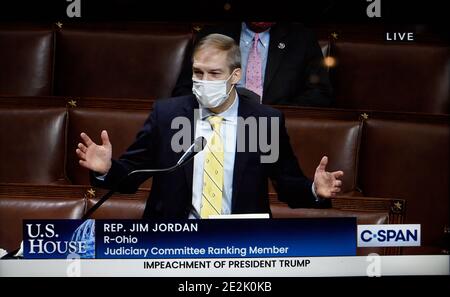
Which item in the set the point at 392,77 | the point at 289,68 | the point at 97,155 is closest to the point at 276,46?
the point at 289,68

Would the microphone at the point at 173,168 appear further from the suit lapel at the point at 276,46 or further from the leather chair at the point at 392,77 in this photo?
the leather chair at the point at 392,77

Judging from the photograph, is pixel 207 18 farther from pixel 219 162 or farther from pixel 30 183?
pixel 30 183

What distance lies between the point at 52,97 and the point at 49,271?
0.45 m

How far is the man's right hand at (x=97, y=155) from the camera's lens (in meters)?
1.72

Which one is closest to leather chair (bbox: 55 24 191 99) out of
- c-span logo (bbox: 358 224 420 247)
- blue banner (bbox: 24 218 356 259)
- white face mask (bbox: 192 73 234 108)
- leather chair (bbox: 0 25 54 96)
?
leather chair (bbox: 0 25 54 96)

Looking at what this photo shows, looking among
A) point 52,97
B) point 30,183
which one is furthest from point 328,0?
point 30,183

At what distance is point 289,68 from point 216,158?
299mm

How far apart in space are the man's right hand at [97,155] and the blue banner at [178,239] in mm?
131

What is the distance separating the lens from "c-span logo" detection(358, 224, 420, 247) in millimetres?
1742

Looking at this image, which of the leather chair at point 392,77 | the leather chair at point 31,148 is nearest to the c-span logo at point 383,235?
the leather chair at point 392,77

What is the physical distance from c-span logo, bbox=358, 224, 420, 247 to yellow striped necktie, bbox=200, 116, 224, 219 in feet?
1.16

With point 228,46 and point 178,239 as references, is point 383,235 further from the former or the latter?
point 228,46

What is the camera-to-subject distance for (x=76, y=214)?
69.2 inches
